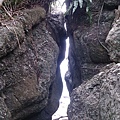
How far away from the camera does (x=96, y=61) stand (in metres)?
3.28

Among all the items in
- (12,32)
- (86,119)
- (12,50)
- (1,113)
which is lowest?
(86,119)

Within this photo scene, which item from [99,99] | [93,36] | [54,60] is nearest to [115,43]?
[99,99]

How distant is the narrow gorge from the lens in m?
2.10

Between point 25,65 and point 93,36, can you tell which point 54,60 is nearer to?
point 93,36

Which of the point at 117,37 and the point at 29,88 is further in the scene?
the point at 29,88

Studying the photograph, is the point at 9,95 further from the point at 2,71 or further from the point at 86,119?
the point at 86,119

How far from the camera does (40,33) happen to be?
3299 millimetres

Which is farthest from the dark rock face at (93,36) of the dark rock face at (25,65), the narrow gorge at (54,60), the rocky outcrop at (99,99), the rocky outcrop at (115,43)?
the rocky outcrop at (99,99)

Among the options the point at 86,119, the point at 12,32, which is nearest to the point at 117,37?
the point at 86,119

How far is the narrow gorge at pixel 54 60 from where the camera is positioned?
2096 mm

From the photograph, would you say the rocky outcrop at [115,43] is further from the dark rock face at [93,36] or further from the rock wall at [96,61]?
the dark rock face at [93,36]

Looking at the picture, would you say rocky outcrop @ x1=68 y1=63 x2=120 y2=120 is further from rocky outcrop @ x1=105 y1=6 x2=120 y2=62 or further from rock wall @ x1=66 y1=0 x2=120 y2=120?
rocky outcrop @ x1=105 y1=6 x2=120 y2=62

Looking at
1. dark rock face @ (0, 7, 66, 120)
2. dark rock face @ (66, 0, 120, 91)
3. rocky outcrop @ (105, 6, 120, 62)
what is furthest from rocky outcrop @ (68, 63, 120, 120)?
dark rock face @ (66, 0, 120, 91)

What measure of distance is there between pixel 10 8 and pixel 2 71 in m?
0.84
